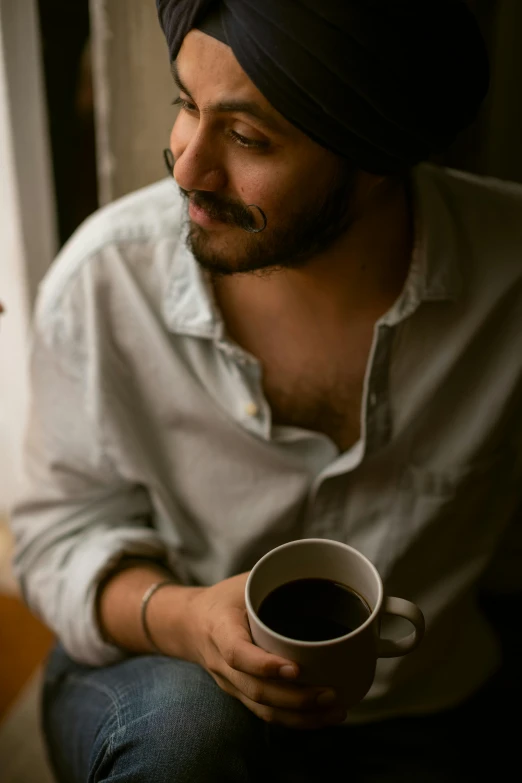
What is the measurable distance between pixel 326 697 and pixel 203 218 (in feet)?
1.62

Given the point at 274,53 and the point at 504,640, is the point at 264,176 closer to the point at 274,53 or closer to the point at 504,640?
the point at 274,53

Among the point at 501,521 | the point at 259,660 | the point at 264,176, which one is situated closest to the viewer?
the point at 259,660

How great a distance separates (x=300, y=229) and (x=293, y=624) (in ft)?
1.35

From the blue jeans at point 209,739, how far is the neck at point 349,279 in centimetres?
45

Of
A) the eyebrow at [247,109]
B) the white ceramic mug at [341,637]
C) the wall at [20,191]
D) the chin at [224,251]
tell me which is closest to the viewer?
the white ceramic mug at [341,637]

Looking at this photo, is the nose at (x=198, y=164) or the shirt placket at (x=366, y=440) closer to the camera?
the nose at (x=198, y=164)

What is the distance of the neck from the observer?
38.5 inches

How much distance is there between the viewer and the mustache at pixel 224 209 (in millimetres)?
844

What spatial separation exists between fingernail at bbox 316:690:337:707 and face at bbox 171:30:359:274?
17.6 inches

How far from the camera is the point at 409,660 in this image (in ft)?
3.43

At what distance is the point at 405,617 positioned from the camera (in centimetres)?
70

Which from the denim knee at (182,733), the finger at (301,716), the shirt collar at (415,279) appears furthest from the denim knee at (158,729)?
the shirt collar at (415,279)

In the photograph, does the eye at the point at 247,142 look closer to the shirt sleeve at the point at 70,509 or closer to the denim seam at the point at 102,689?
the shirt sleeve at the point at 70,509

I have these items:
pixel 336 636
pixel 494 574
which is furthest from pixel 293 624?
pixel 494 574
